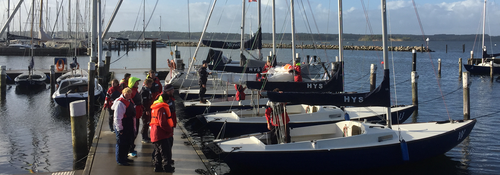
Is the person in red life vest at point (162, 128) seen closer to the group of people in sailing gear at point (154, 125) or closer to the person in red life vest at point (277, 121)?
the group of people in sailing gear at point (154, 125)

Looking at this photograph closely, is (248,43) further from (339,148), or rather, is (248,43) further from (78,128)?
(339,148)

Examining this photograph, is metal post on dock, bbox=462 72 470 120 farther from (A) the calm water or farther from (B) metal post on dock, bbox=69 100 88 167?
(B) metal post on dock, bbox=69 100 88 167

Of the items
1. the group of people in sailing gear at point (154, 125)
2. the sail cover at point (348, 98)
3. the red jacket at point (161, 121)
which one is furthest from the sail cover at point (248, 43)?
the red jacket at point (161, 121)

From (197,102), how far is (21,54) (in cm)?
5940

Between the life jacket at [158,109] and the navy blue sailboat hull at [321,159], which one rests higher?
the life jacket at [158,109]

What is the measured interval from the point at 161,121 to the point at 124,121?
3.08 ft

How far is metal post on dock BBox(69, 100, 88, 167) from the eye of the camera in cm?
905

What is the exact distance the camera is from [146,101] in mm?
8789

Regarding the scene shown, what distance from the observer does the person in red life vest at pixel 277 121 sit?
8969 millimetres

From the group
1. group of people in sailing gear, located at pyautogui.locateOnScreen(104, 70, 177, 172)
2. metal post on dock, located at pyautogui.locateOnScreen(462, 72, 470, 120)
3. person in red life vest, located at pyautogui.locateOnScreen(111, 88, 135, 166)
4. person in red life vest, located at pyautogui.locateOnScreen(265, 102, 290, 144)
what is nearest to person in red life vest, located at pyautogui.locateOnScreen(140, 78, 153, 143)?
group of people in sailing gear, located at pyautogui.locateOnScreen(104, 70, 177, 172)

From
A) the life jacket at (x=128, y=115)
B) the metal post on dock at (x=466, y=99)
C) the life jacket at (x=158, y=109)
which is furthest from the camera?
the metal post on dock at (x=466, y=99)

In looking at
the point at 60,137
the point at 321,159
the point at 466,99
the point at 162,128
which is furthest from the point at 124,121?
the point at 466,99

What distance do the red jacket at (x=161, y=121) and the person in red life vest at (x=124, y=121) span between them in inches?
25.2

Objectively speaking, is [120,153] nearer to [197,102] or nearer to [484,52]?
[197,102]
